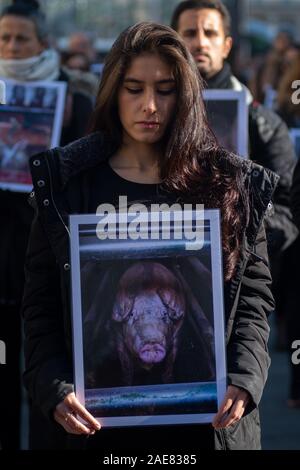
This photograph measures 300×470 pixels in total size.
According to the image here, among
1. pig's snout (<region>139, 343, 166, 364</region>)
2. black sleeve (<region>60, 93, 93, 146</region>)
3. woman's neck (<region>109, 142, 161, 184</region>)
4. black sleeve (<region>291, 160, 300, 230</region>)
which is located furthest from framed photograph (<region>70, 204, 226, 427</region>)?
black sleeve (<region>60, 93, 93, 146</region>)

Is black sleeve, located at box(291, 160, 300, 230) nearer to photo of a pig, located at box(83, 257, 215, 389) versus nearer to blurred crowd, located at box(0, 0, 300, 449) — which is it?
blurred crowd, located at box(0, 0, 300, 449)

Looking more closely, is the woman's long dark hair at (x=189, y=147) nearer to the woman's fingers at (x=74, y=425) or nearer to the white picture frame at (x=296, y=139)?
the woman's fingers at (x=74, y=425)

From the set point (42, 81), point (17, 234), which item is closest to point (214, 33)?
point (42, 81)

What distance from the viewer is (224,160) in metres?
3.20

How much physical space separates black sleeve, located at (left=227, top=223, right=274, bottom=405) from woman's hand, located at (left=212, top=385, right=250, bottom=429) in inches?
0.7

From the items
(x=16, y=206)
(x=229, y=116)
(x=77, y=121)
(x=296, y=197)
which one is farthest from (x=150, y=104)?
(x=77, y=121)

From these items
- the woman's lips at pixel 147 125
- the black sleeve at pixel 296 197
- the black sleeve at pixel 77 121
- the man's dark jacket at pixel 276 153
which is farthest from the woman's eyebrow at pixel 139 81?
the black sleeve at pixel 77 121

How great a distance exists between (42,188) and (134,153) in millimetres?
291

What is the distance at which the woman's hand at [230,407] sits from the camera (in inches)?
118

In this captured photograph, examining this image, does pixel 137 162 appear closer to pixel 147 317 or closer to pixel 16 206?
pixel 147 317

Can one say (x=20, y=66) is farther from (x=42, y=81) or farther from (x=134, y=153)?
(x=134, y=153)

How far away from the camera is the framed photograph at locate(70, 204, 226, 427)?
3002 millimetres

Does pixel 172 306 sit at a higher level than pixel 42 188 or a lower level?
lower

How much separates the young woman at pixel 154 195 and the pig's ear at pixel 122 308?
0.53 feet
